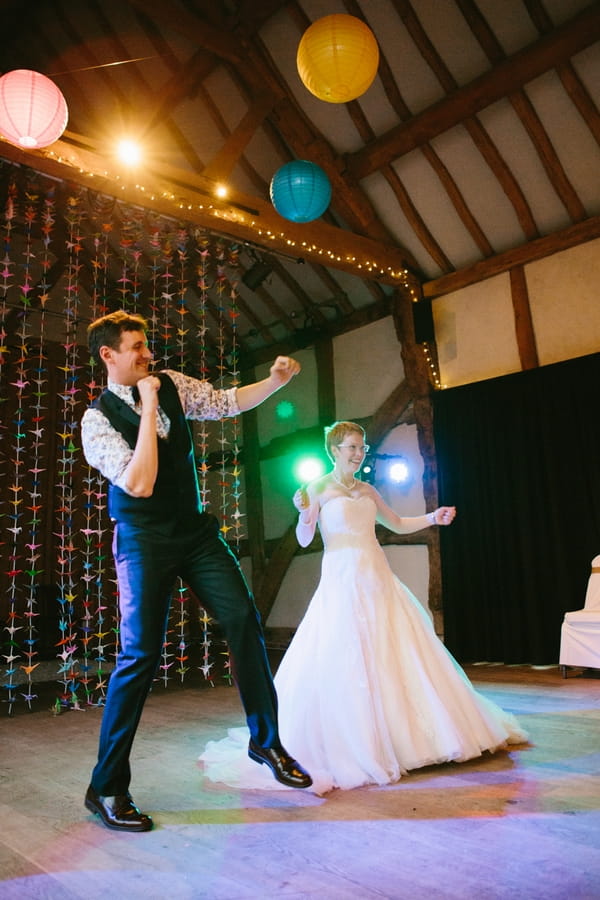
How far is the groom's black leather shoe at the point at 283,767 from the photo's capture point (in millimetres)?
2109

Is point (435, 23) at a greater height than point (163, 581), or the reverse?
point (435, 23)

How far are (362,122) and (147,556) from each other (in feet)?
19.2

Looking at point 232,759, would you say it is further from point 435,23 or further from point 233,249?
point 435,23

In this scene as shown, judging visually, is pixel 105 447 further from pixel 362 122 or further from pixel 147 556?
pixel 362 122

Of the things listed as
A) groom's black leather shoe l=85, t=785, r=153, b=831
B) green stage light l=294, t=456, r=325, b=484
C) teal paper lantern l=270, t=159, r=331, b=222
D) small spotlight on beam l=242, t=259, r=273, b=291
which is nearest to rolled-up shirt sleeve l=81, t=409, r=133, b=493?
groom's black leather shoe l=85, t=785, r=153, b=831

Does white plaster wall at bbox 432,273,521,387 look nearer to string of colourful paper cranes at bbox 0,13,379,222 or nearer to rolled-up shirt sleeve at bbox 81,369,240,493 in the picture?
string of colourful paper cranes at bbox 0,13,379,222

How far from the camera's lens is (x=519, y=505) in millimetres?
6270

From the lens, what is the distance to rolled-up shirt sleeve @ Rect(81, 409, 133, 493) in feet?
6.66

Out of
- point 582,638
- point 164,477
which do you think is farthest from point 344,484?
point 582,638

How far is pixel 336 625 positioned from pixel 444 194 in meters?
5.26

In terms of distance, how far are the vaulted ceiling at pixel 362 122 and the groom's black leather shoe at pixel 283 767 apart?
14.5 feet

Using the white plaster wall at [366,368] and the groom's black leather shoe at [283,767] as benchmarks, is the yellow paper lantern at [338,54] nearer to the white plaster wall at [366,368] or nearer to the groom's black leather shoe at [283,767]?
the groom's black leather shoe at [283,767]

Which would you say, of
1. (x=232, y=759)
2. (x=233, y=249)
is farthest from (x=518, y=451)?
(x=232, y=759)

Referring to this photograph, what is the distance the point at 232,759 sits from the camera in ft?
8.64
